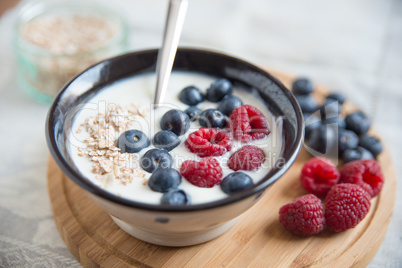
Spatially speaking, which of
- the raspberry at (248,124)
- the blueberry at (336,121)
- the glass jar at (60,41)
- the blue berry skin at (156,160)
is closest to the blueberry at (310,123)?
the blueberry at (336,121)

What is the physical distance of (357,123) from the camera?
1.75 meters

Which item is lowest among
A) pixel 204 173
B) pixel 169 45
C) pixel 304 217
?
pixel 304 217

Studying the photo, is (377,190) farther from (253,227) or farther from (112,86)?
(112,86)

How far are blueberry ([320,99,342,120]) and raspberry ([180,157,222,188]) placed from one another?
75 centimetres

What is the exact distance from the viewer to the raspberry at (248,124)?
1390 millimetres

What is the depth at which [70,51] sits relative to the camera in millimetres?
2086

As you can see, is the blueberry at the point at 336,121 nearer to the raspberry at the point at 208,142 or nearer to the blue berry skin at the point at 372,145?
the blue berry skin at the point at 372,145

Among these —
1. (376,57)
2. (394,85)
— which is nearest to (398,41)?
(376,57)

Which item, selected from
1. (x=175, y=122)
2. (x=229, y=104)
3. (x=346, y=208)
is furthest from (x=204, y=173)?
(x=346, y=208)

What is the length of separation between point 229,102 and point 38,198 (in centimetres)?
78

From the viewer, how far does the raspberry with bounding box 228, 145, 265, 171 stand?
1279mm

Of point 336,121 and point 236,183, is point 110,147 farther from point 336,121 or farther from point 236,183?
point 336,121

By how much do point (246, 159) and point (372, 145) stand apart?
2.13 feet

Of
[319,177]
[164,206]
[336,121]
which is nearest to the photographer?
[164,206]
